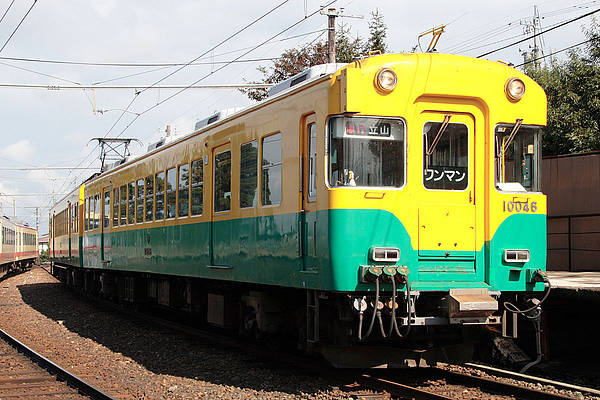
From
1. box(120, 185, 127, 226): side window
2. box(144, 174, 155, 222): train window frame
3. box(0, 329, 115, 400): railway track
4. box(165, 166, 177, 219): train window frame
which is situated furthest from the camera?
box(120, 185, 127, 226): side window

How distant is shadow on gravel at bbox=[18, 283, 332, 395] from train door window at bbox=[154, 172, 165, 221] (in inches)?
82.2

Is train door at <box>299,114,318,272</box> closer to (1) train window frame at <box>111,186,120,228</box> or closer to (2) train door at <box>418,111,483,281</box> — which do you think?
(2) train door at <box>418,111,483,281</box>

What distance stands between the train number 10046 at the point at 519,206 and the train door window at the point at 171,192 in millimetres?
5965

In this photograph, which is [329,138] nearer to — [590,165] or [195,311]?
[195,311]

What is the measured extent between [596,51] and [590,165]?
740 cm

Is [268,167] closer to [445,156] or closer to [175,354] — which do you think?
[445,156]

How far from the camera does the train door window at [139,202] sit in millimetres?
14094

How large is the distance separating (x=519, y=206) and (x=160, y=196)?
6.96 meters

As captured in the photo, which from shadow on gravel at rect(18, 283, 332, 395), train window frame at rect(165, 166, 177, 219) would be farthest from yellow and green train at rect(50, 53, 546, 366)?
train window frame at rect(165, 166, 177, 219)

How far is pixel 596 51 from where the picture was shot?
20547mm

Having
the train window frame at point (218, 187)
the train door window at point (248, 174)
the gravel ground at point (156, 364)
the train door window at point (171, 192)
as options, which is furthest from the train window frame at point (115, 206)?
the train door window at point (248, 174)

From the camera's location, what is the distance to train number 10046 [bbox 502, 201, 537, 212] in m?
7.73

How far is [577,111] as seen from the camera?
62.8 feet

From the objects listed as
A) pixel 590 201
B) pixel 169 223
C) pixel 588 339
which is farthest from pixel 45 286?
pixel 588 339
